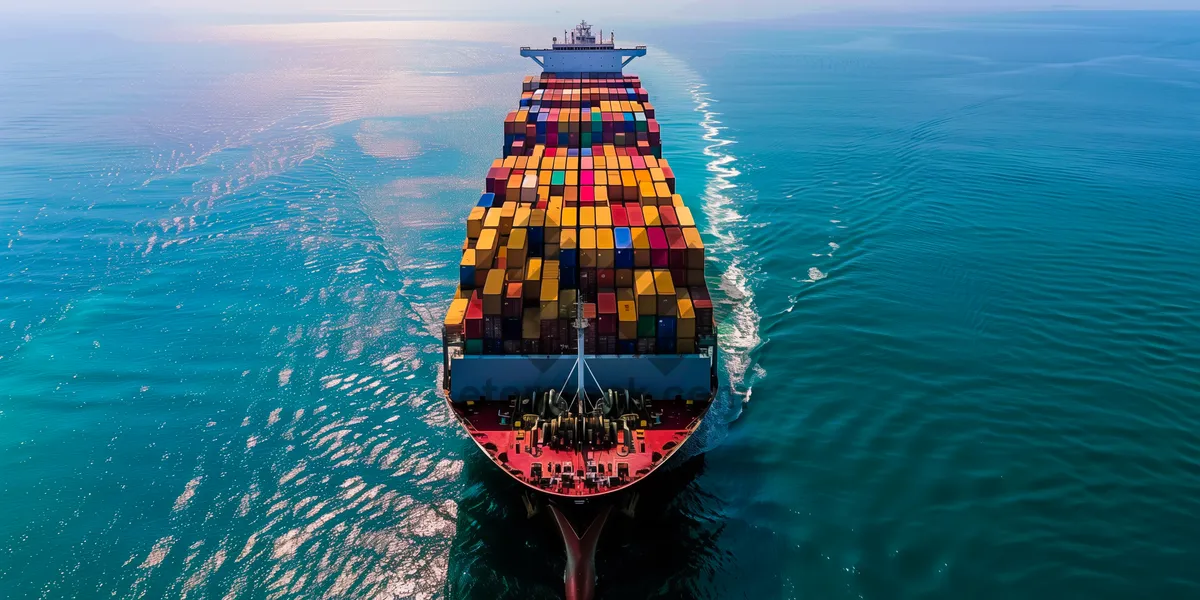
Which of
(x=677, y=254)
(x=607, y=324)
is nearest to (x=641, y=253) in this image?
(x=677, y=254)

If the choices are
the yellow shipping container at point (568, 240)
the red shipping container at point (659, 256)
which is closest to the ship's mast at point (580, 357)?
the yellow shipping container at point (568, 240)

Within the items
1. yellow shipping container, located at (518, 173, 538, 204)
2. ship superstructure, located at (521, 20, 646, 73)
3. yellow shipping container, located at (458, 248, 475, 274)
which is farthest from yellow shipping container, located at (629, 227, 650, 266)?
ship superstructure, located at (521, 20, 646, 73)

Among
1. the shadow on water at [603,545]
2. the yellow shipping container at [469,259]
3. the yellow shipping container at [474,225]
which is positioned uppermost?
the yellow shipping container at [474,225]

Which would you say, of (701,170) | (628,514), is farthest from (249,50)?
(628,514)

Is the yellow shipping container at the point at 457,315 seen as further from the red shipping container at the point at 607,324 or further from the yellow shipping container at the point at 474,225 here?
the red shipping container at the point at 607,324

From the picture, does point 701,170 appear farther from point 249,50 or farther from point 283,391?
point 249,50

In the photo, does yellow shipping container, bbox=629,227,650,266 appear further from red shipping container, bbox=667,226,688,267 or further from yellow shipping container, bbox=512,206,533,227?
yellow shipping container, bbox=512,206,533,227

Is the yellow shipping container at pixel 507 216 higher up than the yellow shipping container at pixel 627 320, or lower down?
higher up

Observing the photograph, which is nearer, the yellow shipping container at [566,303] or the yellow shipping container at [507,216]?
the yellow shipping container at [566,303]

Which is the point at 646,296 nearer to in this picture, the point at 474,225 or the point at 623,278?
the point at 623,278
